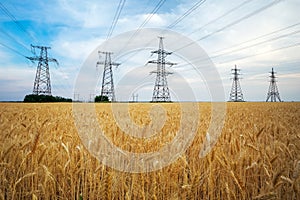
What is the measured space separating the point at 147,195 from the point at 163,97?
4071 centimetres

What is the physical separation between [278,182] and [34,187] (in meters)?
2.33

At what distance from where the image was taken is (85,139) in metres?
3.82

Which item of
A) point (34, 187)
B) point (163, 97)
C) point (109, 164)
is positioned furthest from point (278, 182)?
point (163, 97)

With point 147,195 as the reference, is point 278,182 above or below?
above

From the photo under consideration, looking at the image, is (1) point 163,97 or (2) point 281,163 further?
(1) point 163,97

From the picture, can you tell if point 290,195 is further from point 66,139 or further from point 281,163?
point 66,139

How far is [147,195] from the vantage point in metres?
2.09

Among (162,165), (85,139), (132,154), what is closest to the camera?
(162,165)

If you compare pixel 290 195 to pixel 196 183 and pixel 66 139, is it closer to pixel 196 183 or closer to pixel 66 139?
pixel 196 183

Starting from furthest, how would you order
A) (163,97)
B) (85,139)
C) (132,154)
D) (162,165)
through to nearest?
(163,97), (85,139), (132,154), (162,165)

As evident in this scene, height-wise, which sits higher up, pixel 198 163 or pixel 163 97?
pixel 163 97

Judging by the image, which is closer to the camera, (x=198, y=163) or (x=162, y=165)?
(x=162, y=165)

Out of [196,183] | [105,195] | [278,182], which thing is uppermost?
[278,182]

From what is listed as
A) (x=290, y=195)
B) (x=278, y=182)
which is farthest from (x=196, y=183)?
(x=290, y=195)
